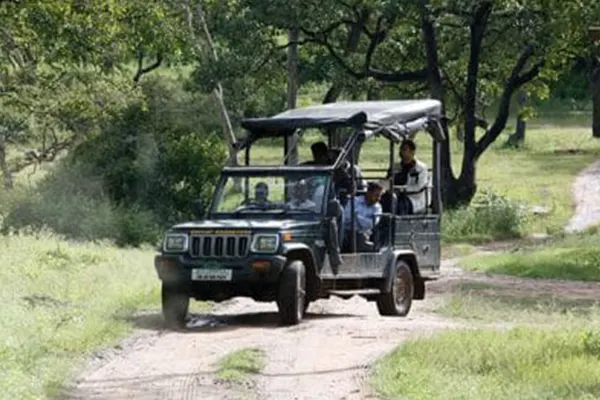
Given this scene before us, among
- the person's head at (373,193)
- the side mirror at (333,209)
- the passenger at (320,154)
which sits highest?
the passenger at (320,154)

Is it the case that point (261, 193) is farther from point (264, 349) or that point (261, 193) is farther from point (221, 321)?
point (264, 349)

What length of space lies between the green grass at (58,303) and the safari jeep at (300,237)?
3.84 ft

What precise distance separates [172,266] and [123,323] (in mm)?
943

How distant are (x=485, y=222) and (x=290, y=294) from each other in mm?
21348

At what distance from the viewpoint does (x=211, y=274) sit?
1658 centimetres

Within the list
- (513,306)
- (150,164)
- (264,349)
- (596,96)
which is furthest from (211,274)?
(596,96)

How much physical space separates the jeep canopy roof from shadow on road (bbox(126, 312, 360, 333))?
222cm

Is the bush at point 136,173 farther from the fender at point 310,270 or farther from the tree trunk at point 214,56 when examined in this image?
the fender at point 310,270

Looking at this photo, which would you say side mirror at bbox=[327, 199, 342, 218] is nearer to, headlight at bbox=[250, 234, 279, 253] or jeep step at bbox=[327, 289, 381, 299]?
headlight at bbox=[250, 234, 279, 253]

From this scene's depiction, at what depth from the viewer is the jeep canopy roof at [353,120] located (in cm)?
1794

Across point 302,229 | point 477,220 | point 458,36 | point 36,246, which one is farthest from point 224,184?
point 458,36

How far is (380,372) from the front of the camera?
12516mm

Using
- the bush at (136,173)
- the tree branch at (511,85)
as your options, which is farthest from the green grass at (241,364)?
the tree branch at (511,85)

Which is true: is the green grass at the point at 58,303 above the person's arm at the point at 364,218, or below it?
below
